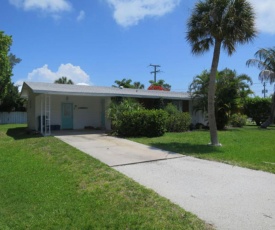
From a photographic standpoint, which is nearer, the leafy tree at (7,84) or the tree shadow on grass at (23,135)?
the tree shadow on grass at (23,135)

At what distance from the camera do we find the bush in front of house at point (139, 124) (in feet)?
50.7

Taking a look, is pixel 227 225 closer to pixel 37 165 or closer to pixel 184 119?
pixel 37 165

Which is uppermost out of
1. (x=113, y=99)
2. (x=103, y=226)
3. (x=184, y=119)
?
(x=113, y=99)

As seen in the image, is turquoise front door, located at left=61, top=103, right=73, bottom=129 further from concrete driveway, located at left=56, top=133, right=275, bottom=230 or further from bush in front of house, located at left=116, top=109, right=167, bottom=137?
concrete driveway, located at left=56, top=133, right=275, bottom=230

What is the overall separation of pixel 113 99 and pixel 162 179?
1289 cm

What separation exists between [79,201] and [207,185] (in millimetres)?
2706

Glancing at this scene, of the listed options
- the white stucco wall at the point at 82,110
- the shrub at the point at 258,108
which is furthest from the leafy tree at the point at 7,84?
the shrub at the point at 258,108

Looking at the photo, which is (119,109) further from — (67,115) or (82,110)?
(67,115)

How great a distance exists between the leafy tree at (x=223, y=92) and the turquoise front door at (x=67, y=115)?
908cm

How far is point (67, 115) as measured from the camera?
20312 mm

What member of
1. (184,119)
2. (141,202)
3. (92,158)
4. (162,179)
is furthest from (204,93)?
(141,202)

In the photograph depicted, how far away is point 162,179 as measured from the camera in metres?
6.73

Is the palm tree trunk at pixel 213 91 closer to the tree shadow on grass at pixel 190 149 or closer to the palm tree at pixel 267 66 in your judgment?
the tree shadow on grass at pixel 190 149

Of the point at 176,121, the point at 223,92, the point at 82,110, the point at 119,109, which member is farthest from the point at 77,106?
the point at 223,92
